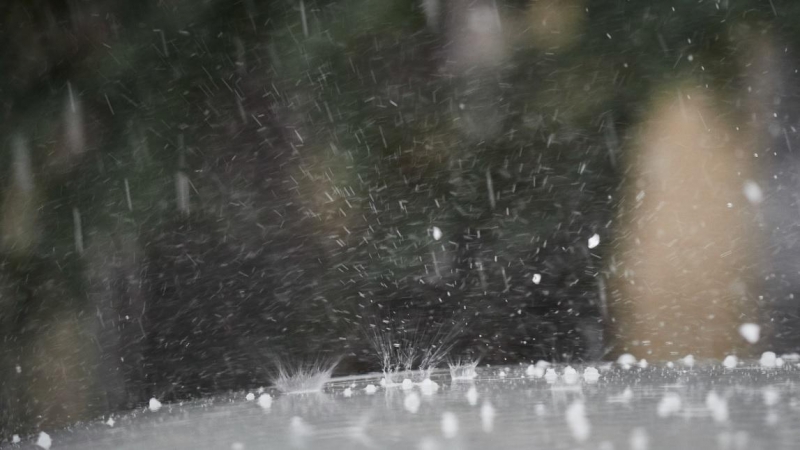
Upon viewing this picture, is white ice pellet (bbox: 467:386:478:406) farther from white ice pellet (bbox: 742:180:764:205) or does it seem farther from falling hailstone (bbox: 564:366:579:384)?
white ice pellet (bbox: 742:180:764:205)

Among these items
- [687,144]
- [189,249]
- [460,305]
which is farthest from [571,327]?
[189,249]

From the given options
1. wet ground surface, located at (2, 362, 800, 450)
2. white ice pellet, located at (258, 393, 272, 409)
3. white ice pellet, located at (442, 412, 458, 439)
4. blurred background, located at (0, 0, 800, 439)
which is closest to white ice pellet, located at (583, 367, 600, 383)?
wet ground surface, located at (2, 362, 800, 450)

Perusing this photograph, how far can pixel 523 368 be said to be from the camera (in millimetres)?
2893

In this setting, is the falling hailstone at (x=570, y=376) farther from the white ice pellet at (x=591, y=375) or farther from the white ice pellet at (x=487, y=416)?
the white ice pellet at (x=487, y=416)

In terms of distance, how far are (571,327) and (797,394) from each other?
6.70 ft

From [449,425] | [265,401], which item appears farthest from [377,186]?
[449,425]

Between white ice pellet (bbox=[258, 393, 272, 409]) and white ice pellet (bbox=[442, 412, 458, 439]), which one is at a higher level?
white ice pellet (bbox=[258, 393, 272, 409])

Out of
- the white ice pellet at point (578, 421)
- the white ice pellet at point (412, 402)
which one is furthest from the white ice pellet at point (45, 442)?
the white ice pellet at point (578, 421)

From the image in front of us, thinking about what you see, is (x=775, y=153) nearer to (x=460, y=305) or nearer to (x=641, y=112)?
(x=641, y=112)

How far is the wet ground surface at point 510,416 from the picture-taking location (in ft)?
4.19

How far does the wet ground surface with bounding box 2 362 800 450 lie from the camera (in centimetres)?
128

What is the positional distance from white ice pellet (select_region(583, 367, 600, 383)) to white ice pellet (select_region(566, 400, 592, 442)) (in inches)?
19.1

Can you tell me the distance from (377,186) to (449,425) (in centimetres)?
204

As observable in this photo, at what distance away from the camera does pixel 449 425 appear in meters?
1.51
